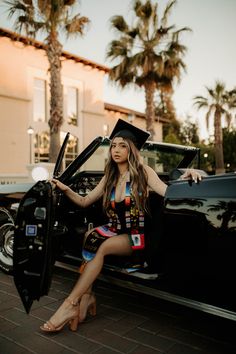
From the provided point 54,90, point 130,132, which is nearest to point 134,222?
point 130,132

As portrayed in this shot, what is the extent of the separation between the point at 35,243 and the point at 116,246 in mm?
644

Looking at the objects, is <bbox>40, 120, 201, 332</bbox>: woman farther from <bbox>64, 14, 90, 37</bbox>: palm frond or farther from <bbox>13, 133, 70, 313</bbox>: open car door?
<bbox>64, 14, 90, 37</bbox>: palm frond

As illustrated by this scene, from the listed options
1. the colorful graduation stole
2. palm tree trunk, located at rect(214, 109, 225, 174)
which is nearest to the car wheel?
the colorful graduation stole

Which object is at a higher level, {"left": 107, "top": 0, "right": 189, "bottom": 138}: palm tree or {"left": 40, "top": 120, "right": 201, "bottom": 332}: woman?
{"left": 107, "top": 0, "right": 189, "bottom": 138}: palm tree

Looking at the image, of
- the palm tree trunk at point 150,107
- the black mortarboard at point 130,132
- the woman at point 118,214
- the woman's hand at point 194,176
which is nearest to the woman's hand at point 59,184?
the woman at point 118,214

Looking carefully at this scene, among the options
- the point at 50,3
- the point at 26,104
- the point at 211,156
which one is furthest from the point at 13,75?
the point at 211,156

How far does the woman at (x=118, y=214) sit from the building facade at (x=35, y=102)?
1264cm

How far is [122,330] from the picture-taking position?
2684 mm

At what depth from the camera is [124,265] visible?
2.92 metres

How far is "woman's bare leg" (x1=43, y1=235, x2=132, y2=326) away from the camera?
Result: 2541 millimetres

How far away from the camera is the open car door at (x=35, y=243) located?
2420 millimetres

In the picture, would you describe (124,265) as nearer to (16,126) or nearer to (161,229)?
(161,229)

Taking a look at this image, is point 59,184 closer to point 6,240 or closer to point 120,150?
point 120,150

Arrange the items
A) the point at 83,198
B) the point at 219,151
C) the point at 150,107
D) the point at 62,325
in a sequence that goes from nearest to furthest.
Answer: the point at 62,325 < the point at 83,198 < the point at 150,107 < the point at 219,151
